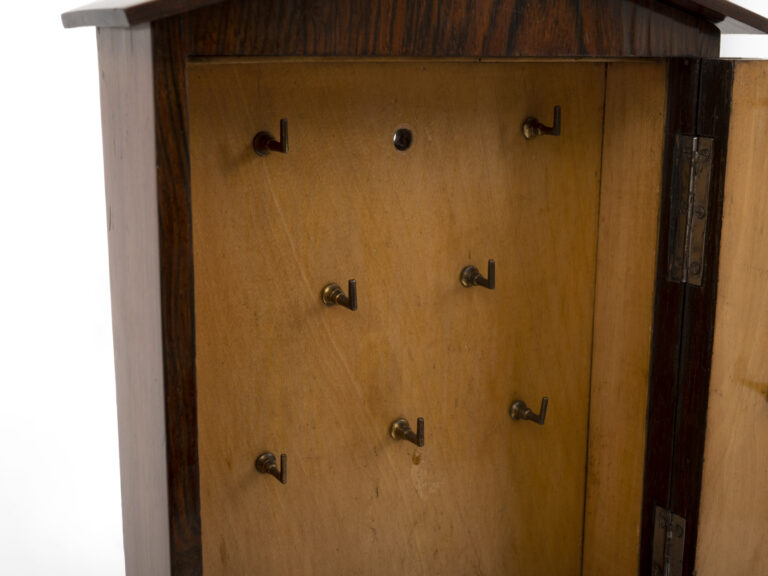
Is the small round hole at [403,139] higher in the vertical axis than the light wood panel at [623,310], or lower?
higher

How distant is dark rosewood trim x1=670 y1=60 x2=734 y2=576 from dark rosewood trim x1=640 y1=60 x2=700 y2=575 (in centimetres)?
1

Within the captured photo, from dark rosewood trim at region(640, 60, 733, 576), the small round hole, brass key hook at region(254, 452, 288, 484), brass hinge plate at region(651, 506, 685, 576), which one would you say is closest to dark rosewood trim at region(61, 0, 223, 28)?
the small round hole

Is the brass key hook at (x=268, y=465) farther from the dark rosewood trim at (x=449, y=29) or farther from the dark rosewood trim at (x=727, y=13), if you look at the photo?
Answer: the dark rosewood trim at (x=727, y=13)

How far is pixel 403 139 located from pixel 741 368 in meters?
0.55

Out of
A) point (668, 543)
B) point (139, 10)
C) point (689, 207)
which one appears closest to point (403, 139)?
point (689, 207)

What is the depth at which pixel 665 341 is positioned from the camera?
1.42 meters

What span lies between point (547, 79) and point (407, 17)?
38cm

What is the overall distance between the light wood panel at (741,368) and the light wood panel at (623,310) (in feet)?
0.36

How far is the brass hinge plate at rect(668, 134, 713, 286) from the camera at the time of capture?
1334 millimetres

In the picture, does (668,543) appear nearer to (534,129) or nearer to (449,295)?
(449,295)

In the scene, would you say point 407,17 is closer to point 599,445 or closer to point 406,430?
point 406,430

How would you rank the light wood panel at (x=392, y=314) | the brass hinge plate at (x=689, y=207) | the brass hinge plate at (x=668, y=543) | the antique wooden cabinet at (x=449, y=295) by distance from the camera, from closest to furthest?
the antique wooden cabinet at (x=449, y=295), the light wood panel at (x=392, y=314), the brass hinge plate at (x=689, y=207), the brass hinge plate at (x=668, y=543)

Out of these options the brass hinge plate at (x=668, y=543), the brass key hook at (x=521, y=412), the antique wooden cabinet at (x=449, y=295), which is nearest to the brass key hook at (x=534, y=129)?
the antique wooden cabinet at (x=449, y=295)

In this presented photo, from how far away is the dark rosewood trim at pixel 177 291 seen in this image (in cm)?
95
